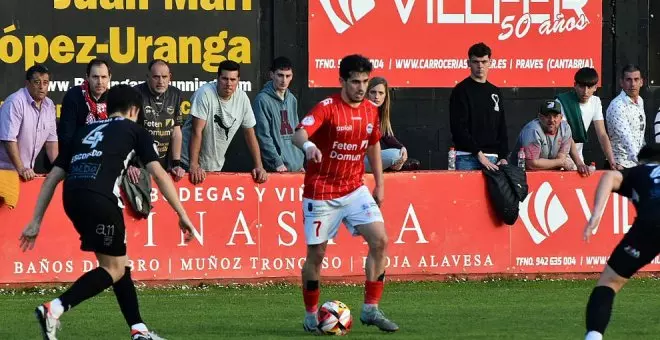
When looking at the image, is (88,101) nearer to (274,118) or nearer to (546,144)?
(274,118)

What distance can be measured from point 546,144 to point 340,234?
97.7 inches

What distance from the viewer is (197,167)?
1467 cm

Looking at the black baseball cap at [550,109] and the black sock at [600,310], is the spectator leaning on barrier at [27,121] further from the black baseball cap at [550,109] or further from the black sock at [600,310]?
the black sock at [600,310]

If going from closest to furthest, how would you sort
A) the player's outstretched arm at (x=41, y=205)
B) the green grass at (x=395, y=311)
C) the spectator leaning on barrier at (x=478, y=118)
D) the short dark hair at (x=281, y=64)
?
the player's outstretched arm at (x=41, y=205) < the green grass at (x=395, y=311) < the spectator leaning on barrier at (x=478, y=118) < the short dark hair at (x=281, y=64)

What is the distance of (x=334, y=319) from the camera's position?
10859mm

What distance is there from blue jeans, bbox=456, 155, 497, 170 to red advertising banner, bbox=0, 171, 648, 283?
0.45ft

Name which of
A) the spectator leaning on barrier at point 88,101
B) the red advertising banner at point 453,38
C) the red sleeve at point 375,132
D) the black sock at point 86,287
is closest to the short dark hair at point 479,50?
the red advertising banner at point 453,38

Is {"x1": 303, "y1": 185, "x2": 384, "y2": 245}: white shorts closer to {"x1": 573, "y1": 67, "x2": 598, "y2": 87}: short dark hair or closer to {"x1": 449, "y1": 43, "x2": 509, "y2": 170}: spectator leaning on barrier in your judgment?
{"x1": 449, "y1": 43, "x2": 509, "y2": 170}: spectator leaning on barrier

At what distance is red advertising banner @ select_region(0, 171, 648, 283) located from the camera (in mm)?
14453

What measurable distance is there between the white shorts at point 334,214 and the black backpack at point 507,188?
168 inches

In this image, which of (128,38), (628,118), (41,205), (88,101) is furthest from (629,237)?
(128,38)

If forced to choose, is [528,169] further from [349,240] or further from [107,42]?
[107,42]

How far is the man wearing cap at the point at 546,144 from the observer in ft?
51.1

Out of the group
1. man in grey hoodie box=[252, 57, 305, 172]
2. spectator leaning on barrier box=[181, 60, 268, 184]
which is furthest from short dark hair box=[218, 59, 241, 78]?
man in grey hoodie box=[252, 57, 305, 172]
